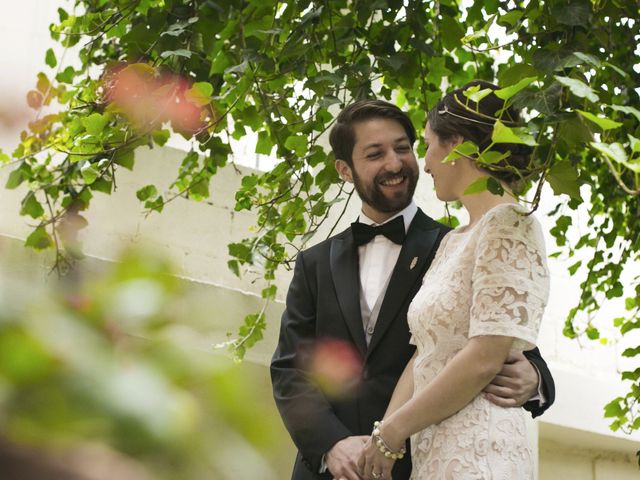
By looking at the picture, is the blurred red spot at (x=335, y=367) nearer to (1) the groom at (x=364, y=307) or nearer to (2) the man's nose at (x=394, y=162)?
(1) the groom at (x=364, y=307)

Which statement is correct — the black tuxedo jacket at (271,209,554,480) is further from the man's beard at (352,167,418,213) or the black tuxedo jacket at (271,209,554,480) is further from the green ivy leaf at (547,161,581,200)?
the green ivy leaf at (547,161,581,200)

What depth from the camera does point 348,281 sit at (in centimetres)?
186

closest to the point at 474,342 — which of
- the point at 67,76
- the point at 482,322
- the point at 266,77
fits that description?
the point at 482,322

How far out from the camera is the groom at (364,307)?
1664mm

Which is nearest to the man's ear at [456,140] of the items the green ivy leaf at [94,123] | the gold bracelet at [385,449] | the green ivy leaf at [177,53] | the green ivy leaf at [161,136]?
the gold bracelet at [385,449]

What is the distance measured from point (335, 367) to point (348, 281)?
0.19m

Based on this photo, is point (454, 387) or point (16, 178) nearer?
point (454, 387)

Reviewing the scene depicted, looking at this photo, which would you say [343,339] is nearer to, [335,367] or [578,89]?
[335,367]

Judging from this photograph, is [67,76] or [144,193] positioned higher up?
[67,76]

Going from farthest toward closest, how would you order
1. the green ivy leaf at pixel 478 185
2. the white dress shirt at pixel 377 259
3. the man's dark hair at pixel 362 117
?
the man's dark hair at pixel 362 117 → the white dress shirt at pixel 377 259 → the green ivy leaf at pixel 478 185

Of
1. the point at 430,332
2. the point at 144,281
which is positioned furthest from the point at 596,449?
the point at 144,281

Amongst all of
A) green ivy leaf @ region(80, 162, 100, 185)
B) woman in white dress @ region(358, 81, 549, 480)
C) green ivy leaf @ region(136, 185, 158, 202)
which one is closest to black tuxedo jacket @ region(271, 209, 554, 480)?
woman in white dress @ region(358, 81, 549, 480)

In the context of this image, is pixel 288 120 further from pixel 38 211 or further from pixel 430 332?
pixel 430 332

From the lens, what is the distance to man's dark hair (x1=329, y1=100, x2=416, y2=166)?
6.61 ft
